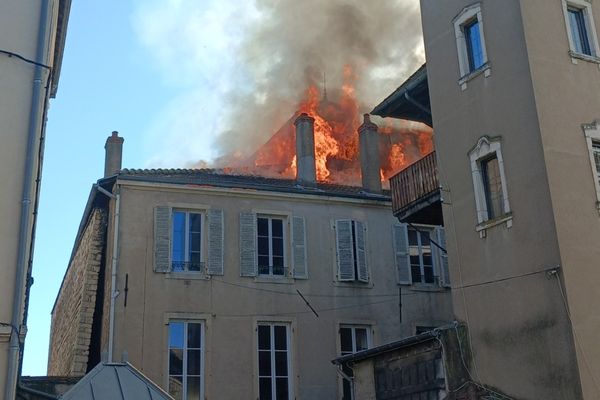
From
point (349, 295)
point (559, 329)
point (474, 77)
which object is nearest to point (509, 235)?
point (559, 329)

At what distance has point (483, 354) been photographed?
508 inches

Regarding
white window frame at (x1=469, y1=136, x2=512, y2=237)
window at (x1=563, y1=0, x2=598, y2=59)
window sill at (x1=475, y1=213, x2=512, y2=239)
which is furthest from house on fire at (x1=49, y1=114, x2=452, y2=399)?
window at (x1=563, y1=0, x2=598, y2=59)

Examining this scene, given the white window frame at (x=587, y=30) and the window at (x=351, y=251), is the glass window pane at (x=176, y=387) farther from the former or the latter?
the white window frame at (x=587, y=30)

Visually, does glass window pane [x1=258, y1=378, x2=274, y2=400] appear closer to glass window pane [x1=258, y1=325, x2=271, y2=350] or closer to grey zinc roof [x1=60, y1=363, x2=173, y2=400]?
glass window pane [x1=258, y1=325, x2=271, y2=350]

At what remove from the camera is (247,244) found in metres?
18.9

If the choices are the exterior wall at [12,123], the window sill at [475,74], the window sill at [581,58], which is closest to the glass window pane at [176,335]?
the exterior wall at [12,123]

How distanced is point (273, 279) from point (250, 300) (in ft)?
2.80

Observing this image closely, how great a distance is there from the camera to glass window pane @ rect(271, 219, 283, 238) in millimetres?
19516

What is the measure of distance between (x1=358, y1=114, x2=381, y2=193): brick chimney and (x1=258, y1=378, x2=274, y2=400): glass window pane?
254 inches

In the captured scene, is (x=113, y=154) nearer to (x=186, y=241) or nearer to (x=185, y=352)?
(x=186, y=241)

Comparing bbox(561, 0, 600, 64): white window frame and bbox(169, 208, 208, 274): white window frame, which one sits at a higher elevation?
bbox(561, 0, 600, 64): white window frame

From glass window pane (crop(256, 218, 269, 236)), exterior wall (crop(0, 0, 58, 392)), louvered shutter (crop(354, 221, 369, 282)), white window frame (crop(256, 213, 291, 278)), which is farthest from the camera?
louvered shutter (crop(354, 221, 369, 282))

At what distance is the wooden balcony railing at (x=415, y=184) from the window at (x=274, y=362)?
468 centimetres

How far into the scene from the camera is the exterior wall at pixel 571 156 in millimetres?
11625
